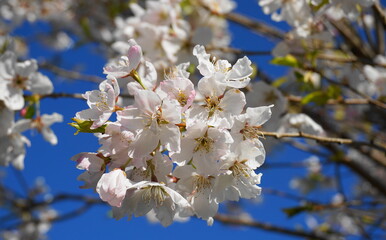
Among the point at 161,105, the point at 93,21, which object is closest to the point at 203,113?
the point at 161,105

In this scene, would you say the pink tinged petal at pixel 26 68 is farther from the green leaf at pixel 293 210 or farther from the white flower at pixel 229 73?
the green leaf at pixel 293 210

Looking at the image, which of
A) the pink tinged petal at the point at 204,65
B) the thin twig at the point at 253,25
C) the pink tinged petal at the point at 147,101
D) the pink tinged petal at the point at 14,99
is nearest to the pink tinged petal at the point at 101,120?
the pink tinged petal at the point at 147,101

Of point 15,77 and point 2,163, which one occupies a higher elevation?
point 15,77

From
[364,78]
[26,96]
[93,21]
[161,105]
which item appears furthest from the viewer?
[93,21]

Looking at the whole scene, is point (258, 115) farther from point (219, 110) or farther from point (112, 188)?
point (112, 188)

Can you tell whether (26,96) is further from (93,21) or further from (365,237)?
(93,21)

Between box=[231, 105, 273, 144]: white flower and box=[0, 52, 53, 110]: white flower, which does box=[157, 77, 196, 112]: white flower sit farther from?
box=[0, 52, 53, 110]: white flower
